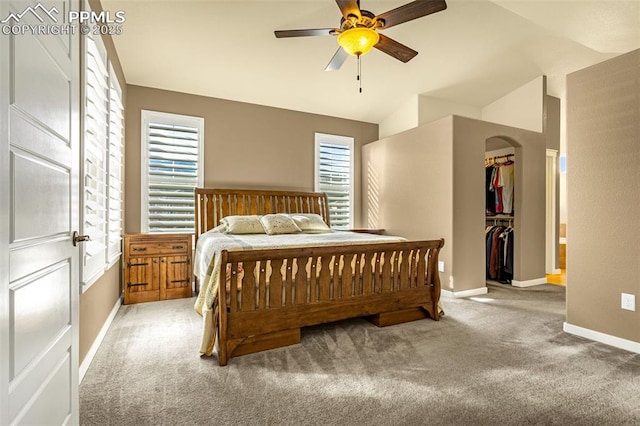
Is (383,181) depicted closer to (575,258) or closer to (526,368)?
(575,258)

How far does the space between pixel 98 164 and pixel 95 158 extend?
0.13 metres

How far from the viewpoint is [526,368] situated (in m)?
2.21

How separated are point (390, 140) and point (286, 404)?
4241mm

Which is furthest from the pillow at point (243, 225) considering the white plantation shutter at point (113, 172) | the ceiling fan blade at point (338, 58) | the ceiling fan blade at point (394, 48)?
the ceiling fan blade at point (394, 48)

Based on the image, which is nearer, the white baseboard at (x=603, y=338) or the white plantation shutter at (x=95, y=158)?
the white plantation shutter at (x=95, y=158)

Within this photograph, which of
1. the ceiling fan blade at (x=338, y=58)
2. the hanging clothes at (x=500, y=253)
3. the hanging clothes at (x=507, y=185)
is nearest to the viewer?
the ceiling fan blade at (x=338, y=58)

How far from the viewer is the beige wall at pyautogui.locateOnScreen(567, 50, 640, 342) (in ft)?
8.23

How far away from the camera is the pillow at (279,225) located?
4.04m

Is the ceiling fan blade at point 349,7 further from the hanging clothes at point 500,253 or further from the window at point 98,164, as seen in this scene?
the hanging clothes at point 500,253

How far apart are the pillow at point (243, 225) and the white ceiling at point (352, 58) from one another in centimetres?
187

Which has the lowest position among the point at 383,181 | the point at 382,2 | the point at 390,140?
the point at 383,181

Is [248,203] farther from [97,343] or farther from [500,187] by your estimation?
[500,187]

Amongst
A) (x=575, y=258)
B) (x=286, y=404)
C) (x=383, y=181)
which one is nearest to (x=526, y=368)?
(x=575, y=258)

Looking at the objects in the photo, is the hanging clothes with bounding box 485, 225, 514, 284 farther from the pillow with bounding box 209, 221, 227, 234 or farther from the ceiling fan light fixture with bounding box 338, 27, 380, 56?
the pillow with bounding box 209, 221, 227, 234
